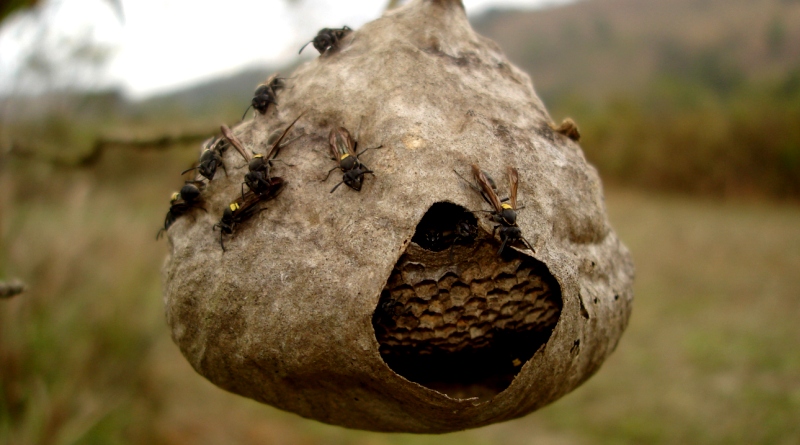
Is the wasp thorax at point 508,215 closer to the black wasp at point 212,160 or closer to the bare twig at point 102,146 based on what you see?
the black wasp at point 212,160

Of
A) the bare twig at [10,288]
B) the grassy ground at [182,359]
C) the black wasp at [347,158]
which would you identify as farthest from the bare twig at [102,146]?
the grassy ground at [182,359]

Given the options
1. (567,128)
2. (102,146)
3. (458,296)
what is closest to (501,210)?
(458,296)

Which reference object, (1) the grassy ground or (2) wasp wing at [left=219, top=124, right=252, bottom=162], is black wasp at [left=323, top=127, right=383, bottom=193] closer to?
(2) wasp wing at [left=219, top=124, right=252, bottom=162]

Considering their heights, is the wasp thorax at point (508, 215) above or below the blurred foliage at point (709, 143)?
below

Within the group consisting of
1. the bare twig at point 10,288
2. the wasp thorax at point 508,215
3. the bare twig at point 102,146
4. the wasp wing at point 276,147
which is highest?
the bare twig at point 102,146

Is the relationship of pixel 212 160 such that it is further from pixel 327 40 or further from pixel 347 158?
pixel 327 40
